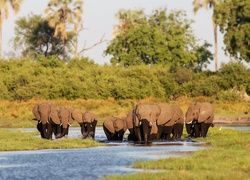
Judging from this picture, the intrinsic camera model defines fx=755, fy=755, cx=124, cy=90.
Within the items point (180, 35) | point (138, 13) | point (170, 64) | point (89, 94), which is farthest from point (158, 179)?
point (138, 13)

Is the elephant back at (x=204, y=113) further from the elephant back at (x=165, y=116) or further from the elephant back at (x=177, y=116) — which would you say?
the elephant back at (x=165, y=116)

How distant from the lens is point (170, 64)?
78.4 metres

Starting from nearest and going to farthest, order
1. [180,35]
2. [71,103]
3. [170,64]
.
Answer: [71,103] < [170,64] < [180,35]

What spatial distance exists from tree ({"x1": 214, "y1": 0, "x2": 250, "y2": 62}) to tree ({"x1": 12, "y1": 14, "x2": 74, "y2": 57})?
23101 mm

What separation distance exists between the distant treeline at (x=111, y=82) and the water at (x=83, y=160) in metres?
32.7

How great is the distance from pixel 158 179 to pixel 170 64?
60.4 metres

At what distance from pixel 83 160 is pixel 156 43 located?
56.4 metres

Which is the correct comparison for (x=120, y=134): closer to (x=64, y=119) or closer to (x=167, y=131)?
(x=167, y=131)

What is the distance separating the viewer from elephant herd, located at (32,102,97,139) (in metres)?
35.2

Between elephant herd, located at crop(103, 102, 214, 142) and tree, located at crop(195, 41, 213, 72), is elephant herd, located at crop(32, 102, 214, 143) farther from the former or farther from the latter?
tree, located at crop(195, 41, 213, 72)

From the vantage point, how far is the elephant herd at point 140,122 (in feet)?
106

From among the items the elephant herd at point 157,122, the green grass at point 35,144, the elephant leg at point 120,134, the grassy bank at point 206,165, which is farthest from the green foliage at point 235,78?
the grassy bank at point 206,165

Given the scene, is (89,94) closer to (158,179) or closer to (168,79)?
(168,79)

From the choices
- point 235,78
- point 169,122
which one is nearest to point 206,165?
point 169,122
